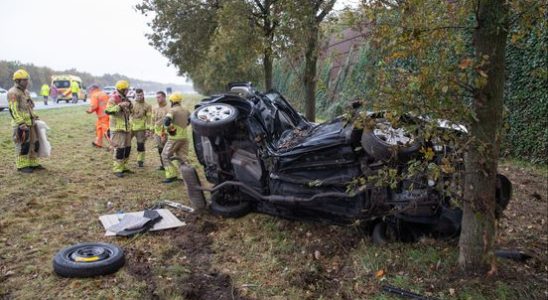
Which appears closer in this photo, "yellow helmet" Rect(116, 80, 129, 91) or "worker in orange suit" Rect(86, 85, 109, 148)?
"yellow helmet" Rect(116, 80, 129, 91)

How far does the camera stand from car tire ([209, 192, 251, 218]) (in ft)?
19.0

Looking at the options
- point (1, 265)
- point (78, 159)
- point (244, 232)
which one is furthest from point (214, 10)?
point (1, 265)

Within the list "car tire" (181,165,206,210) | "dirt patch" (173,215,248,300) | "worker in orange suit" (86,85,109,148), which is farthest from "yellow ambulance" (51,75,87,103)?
"dirt patch" (173,215,248,300)

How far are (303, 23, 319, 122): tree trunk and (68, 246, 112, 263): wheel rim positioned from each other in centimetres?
417

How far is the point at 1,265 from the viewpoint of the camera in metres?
4.29

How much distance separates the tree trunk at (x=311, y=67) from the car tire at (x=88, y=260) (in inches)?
164

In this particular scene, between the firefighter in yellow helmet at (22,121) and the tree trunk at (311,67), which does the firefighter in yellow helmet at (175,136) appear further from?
the tree trunk at (311,67)

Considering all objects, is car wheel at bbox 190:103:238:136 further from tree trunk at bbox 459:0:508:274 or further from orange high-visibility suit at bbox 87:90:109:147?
orange high-visibility suit at bbox 87:90:109:147

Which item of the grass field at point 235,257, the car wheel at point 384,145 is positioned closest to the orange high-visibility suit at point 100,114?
the grass field at point 235,257

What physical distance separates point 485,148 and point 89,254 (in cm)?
359

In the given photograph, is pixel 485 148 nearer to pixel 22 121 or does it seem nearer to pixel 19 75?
pixel 22 121

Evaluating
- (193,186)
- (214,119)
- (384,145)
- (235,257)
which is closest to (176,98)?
(193,186)

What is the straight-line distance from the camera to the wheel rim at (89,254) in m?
4.25

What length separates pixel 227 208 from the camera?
587 cm
